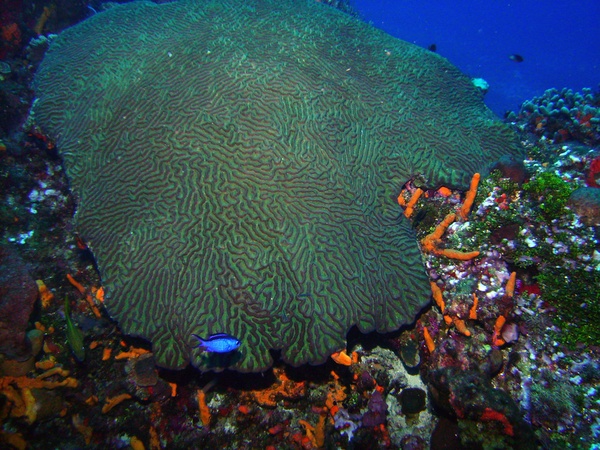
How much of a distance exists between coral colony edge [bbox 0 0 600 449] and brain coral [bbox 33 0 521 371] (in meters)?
0.03

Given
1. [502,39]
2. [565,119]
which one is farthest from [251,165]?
[502,39]

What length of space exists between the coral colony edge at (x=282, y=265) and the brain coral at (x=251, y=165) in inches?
1.3

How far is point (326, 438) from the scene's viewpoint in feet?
13.0

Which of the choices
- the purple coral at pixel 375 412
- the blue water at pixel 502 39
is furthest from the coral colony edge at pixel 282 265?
the blue water at pixel 502 39

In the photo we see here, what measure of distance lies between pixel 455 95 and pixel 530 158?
188cm

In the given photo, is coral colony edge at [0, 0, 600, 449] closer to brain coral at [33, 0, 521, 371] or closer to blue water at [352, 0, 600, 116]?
brain coral at [33, 0, 521, 371]

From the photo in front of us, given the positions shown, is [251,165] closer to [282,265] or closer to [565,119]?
[282,265]

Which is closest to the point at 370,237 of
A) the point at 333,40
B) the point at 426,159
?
the point at 426,159

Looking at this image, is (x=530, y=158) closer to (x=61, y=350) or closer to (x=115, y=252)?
(x=115, y=252)

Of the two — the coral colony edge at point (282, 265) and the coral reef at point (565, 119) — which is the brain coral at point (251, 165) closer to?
the coral colony edge at point (282, 265)

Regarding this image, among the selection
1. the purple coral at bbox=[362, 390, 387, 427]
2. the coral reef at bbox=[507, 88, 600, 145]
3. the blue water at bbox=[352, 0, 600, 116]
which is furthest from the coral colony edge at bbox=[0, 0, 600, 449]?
the blue water at bbox=[352, 0, 600, 116]

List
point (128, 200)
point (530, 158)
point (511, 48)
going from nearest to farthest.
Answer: point (128, 200) < point (530, 158) < point (511, 48)

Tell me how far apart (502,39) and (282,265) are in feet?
276

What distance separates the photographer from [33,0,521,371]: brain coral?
12.4ft
